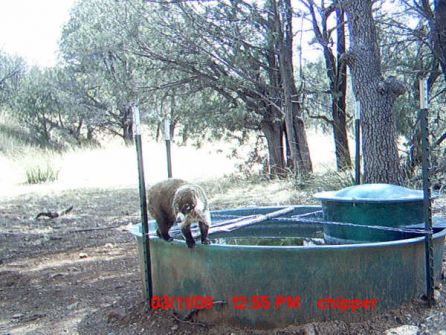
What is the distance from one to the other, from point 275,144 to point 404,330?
9.06m

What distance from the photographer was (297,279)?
3.05m

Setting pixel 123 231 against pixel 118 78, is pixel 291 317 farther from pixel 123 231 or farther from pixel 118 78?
pixel 118 78

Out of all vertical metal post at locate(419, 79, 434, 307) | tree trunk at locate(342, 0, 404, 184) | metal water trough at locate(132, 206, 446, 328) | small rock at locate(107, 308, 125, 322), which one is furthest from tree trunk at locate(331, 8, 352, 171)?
small rock at locate(107, 308, 125, 322)

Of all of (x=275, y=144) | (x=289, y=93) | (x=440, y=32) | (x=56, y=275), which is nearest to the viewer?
(x=56, y=275)

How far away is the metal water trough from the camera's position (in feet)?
9.98

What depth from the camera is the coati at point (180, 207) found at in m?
3.31

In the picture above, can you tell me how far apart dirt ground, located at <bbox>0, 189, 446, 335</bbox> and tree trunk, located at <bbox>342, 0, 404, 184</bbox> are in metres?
1.06

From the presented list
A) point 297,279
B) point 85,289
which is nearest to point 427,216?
point 297,279

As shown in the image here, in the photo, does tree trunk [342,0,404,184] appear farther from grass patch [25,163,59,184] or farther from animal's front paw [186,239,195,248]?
grass patch [25,163,59,184]

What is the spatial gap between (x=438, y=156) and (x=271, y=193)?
299cm

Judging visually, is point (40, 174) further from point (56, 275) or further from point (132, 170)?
point (56, 275)

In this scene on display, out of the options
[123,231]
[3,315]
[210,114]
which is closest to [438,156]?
[210,114]

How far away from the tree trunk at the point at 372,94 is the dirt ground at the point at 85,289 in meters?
1.06
